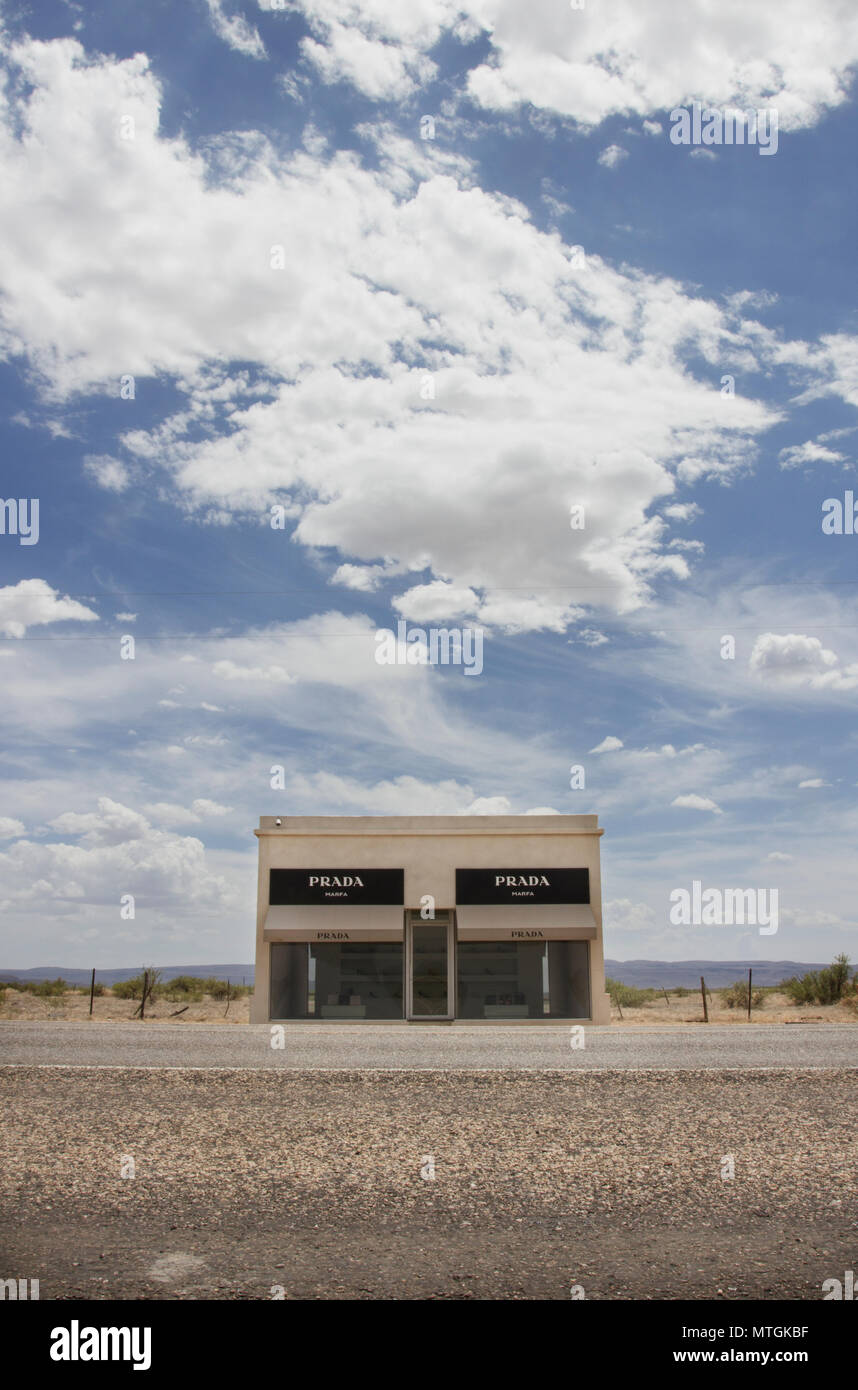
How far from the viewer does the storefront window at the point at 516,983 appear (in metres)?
29.0

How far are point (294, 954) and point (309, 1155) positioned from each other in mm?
21544

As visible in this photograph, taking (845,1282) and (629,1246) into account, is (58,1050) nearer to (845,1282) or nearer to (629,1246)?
(629,1246)

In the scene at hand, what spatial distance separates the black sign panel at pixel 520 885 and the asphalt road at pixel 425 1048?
7.50m

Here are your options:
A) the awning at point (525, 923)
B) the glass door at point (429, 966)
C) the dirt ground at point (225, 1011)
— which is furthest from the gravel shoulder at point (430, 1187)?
the glass door at point (429, 966)

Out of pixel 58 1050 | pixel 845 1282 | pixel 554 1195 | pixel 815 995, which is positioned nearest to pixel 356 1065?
pixel 58 1050

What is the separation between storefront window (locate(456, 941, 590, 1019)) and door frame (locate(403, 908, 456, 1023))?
0.78ft

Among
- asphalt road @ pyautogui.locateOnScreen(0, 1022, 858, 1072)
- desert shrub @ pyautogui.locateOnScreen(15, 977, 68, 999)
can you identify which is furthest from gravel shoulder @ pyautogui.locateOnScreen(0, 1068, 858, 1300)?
desert shrub @ pyautogui.locateOnScreen(15, 977, 68, 999)

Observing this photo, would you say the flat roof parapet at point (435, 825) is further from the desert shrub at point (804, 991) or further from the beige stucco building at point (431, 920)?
the desert shrub at point (804, 991)

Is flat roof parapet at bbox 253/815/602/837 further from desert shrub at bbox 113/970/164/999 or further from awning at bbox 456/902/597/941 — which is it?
desert shrub at bbox 113/970/164/999

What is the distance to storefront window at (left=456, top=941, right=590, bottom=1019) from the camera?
29.0 metres

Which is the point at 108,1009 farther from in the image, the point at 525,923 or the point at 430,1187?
the point at 430,1187

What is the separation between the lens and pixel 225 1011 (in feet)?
116
